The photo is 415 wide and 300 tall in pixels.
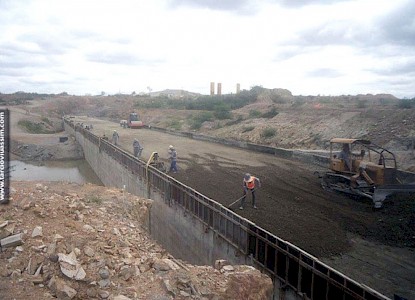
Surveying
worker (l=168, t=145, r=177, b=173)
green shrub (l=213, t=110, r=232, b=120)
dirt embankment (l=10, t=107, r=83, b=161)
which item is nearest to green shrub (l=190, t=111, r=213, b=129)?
green shrub (l=213, t=110, r=232, b=120)

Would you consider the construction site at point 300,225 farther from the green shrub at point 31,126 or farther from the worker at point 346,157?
the green shrub at point 31,126

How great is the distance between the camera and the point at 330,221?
12.9 m

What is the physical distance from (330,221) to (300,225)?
4.32 feet

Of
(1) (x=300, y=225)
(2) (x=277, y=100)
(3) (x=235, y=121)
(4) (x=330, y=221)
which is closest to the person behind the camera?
(1) (x=300, y=225)


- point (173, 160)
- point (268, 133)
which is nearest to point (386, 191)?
point (173, 160)

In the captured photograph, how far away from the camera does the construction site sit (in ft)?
28.7

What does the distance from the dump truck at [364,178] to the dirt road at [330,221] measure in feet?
1.46

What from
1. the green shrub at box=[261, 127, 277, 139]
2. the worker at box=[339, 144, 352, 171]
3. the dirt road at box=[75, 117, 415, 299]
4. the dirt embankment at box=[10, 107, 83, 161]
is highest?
the worker at box=[339, 144, 352, 171]

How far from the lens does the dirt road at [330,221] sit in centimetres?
967

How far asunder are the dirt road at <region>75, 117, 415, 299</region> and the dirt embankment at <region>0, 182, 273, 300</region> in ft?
11.9

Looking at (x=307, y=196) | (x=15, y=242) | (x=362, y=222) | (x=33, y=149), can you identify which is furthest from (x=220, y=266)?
(x=33, y=149)

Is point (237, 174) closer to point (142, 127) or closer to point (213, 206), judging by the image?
point (213, 206)

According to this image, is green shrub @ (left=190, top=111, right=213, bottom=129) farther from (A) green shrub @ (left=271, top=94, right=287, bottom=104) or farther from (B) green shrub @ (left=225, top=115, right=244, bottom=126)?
(A) green shrub @ (left=271, top=94, right=287, bottom=104)

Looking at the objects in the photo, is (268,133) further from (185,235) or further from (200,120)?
(185,235)
